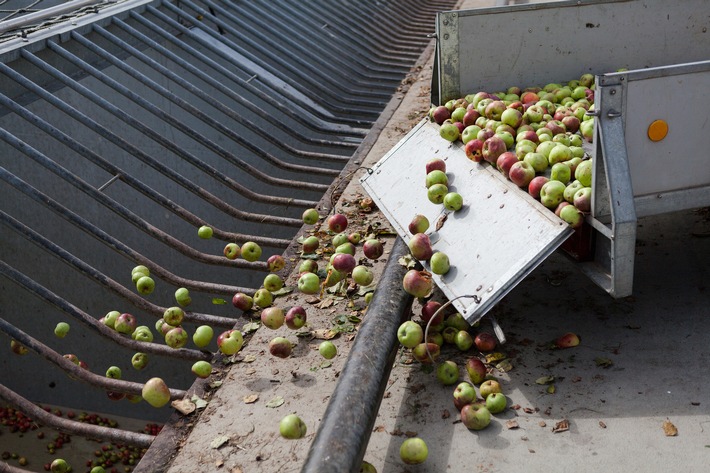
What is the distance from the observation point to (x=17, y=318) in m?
6.65

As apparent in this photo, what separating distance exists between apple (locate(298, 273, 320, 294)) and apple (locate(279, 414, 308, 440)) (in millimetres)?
1162

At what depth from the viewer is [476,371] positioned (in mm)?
3344

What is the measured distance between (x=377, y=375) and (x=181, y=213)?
2441 mm

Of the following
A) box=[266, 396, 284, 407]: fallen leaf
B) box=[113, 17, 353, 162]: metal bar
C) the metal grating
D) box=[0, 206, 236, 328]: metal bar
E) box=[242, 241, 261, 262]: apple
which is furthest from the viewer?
box=[113, 17, 353, 162]: metal bar

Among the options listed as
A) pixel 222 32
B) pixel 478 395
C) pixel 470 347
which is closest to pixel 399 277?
pixel 470 347

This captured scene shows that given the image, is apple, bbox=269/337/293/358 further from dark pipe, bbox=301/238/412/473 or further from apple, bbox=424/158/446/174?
apple, bbox=424/158/446/174

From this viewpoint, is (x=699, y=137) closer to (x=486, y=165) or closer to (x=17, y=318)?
(x=486, y=165)

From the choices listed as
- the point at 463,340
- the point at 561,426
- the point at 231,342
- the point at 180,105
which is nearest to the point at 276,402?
the point at 231,342

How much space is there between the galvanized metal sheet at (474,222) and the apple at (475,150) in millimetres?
52

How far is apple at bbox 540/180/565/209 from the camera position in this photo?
3398 mm

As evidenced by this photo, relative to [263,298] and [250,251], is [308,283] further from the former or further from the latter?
[250,251]

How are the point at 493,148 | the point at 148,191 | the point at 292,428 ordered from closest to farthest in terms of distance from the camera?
the point at 292,428, the point at 493,148, the point at 148,191

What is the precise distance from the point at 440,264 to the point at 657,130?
1156 millimetres

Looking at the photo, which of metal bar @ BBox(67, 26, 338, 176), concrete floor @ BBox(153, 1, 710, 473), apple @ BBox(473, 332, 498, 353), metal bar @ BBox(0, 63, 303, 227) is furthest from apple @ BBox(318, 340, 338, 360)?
metal bar @ BBox(67, 26, 338, 176)
